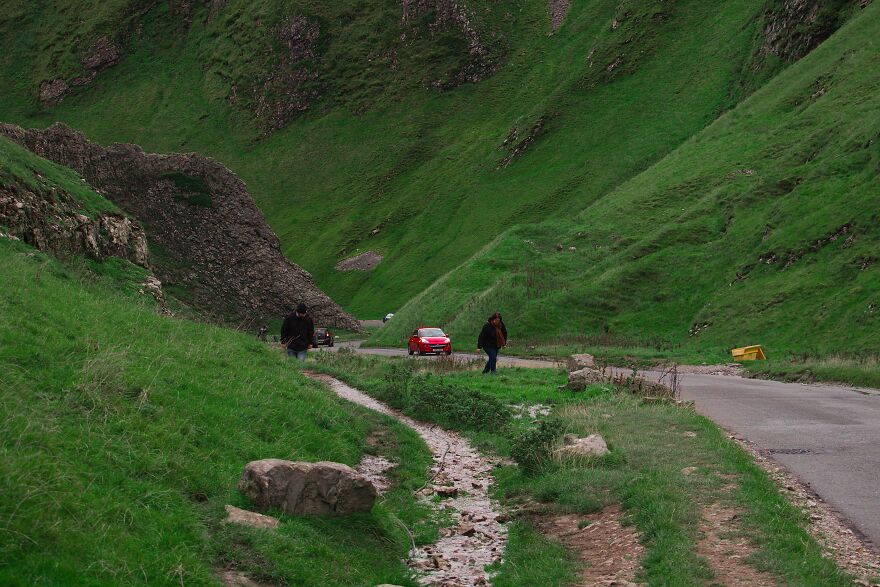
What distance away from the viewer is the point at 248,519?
843cm

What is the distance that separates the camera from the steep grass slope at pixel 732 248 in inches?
1378

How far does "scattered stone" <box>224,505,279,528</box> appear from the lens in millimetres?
8320

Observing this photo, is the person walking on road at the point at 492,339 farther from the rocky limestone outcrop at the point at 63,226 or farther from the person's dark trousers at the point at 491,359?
the rocky limestone outcrop at the point at 63,226

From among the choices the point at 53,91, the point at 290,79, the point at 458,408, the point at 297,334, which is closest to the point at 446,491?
the point at 458,408

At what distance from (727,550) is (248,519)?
4.88m

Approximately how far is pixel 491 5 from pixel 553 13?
12.5 meters

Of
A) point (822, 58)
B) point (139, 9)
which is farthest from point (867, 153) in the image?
point (139, 9)

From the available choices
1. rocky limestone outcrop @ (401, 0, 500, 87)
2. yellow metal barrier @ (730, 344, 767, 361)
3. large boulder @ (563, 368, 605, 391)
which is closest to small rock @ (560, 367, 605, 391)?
large boulder @ (563, 368, 605, 391)

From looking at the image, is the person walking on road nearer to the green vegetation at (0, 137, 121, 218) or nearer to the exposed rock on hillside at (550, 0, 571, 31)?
the green vegetation at (0, 137, 121, 218)

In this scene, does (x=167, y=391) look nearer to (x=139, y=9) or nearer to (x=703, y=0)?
(x=703, y=0)

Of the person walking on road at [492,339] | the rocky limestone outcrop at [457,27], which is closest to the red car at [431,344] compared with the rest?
the person walking on road at [492,339]

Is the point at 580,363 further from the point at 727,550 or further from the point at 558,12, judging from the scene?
the point at 558,12

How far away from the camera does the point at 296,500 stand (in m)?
9.20

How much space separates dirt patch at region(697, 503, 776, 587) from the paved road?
1.42 meters
